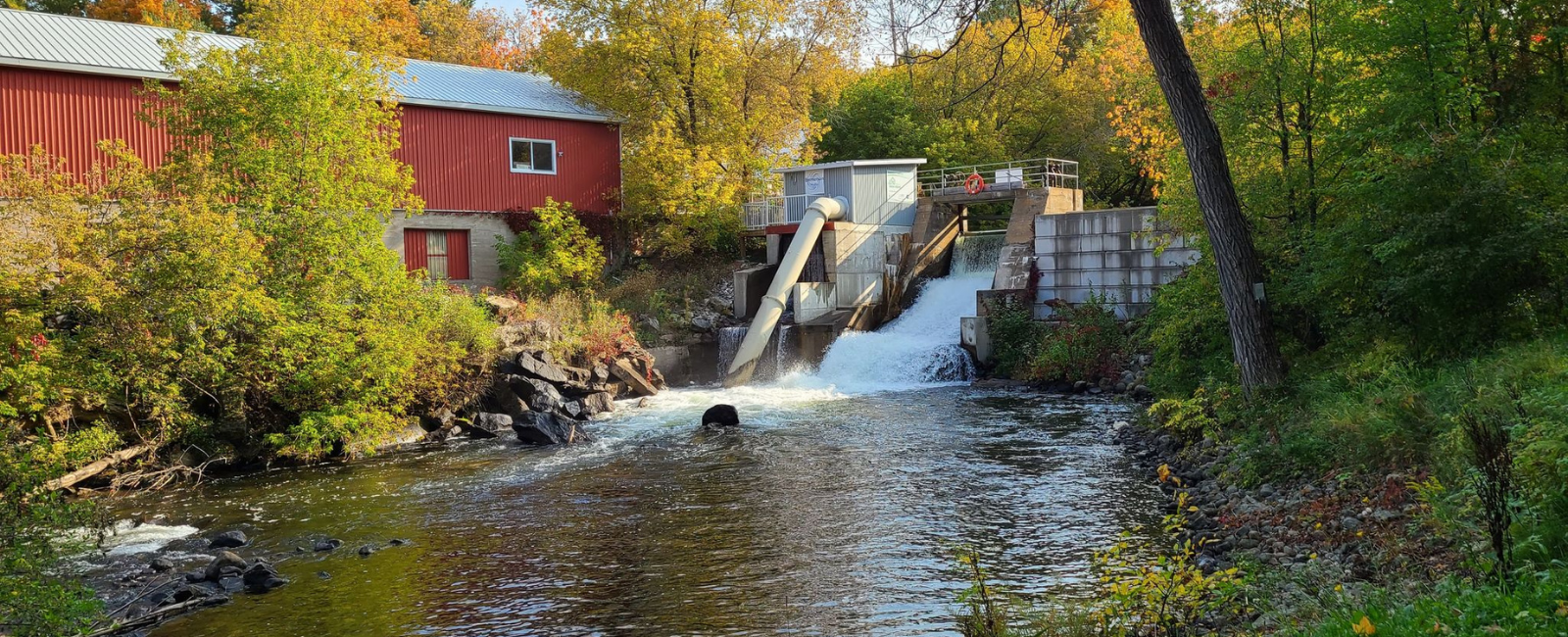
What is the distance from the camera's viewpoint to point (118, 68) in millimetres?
21438

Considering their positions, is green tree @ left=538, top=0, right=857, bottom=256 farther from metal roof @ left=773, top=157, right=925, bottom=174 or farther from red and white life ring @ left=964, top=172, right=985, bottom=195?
red and white life ring @ left=964, top=172, right=985, bottom=195

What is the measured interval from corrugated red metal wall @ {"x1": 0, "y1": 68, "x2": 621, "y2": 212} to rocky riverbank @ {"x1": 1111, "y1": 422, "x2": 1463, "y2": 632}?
20.4 meters

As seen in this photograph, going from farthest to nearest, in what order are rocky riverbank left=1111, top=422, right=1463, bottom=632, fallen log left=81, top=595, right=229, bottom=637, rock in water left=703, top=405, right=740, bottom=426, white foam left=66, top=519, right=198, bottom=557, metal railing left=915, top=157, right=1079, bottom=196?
metal railing left=915, top=157, right=1079, bottom=196 → rock in water left=703, top=405, right=740, bottom=426 → white foam left=66, top=519, right=198, bottom=557 → fallen log left=81, top=595, right=229, bottom=637 → rocky riverbank left=1111, top=422, right=1463, bottom=632

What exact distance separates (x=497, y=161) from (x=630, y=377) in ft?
28.3

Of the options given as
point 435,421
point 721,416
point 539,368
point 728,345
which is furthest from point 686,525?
point 728,345

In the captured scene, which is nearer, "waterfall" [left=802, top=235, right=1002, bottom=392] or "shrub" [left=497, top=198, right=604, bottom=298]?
"waterfall" [left=802, top=235, right=1002, bottom=392]

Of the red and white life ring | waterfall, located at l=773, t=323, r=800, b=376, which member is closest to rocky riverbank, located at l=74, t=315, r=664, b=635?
waterfall, located at l=773, t=323, r=800, b=376

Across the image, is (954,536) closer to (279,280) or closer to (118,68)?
(279,280)

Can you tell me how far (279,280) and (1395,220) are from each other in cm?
1378

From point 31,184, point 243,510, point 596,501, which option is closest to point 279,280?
point 31,184

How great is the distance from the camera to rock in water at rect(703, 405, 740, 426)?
57.1 ft

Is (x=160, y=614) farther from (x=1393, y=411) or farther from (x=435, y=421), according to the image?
(x=1393, y=411)

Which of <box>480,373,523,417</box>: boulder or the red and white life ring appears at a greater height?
the red and white life ring

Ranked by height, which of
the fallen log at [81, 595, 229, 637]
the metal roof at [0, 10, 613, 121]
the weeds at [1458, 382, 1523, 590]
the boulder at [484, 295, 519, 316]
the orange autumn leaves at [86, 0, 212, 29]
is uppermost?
the orange autumn leaves at [86, 0, 212, 29]
